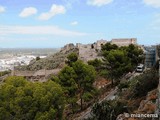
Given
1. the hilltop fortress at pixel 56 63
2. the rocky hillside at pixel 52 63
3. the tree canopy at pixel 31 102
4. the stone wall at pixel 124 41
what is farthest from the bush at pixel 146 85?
the stone wall at pixel 124 41

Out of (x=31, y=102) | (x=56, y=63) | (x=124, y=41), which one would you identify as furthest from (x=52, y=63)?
(x=31, y=102)

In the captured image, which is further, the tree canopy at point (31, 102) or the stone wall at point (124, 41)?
the stone wall at point (124, 41)

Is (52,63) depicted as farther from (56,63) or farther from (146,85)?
(146,85)

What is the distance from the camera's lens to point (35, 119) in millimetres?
18078

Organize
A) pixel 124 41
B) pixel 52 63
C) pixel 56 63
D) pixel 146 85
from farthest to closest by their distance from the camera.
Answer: pixel 124 41 → pixel 52 63 → pixel 56 63 → pixel 146 85

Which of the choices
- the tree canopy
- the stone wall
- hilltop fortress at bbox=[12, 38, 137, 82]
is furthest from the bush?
the stone wall

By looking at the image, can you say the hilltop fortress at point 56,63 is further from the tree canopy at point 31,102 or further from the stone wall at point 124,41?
the tree canopy at point 31,102

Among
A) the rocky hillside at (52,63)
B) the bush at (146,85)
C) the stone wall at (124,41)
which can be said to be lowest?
the rocky hillside at (52,63)

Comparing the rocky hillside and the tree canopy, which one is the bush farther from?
the rocky hillside

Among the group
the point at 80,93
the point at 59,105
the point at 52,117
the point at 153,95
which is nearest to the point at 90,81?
the point at 80,93

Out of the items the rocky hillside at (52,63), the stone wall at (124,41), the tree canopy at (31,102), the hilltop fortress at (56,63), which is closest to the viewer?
the tree canopy at (31,102)

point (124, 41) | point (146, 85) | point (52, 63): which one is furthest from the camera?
point (124, 41)

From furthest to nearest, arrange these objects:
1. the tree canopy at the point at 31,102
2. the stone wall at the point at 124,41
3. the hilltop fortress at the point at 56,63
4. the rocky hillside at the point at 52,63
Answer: the stone wall at the point at 124,41
the rocky hillside at the point at 52,63
the hilltop fortress at the point at 56,63
the tree canopy at the point at 31,102

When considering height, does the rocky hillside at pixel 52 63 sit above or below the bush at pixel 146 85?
below
